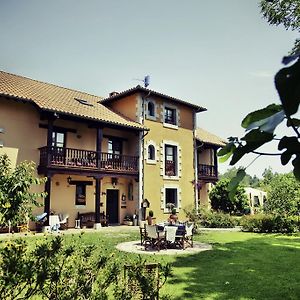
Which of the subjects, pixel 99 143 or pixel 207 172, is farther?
pixel 207 172

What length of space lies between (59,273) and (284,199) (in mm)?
17902

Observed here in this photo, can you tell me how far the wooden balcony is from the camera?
980 inches

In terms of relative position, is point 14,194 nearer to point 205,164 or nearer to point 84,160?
point 84,160

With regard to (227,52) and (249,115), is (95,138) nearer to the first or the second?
(227,52)

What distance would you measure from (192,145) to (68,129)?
9.84 m

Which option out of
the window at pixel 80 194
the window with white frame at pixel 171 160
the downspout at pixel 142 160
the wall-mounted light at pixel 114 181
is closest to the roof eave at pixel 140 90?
the downspout at pixel 142 160

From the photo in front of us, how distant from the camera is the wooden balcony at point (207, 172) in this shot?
24.9 m

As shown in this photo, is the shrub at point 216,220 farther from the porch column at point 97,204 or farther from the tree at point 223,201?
the porch column at point 97,204

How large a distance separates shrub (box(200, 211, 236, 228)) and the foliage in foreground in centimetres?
1606

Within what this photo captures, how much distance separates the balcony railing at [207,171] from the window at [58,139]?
11029 mm

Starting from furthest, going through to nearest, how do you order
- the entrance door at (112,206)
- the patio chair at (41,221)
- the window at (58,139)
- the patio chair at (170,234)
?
the entrance door at (112,206) < the window at (58,139) < the patio chair at (41,221) < the patio chair at (170,234)

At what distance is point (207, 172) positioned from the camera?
25.4m

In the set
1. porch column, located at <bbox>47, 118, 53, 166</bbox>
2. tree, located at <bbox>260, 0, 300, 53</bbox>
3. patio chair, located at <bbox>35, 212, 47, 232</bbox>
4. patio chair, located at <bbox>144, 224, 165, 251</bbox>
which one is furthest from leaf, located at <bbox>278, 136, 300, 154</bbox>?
porch column, located at <bbox>47, 118, 53, 166</bbox>

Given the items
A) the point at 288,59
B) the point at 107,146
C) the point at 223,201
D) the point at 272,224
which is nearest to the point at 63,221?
the point at 107,146
